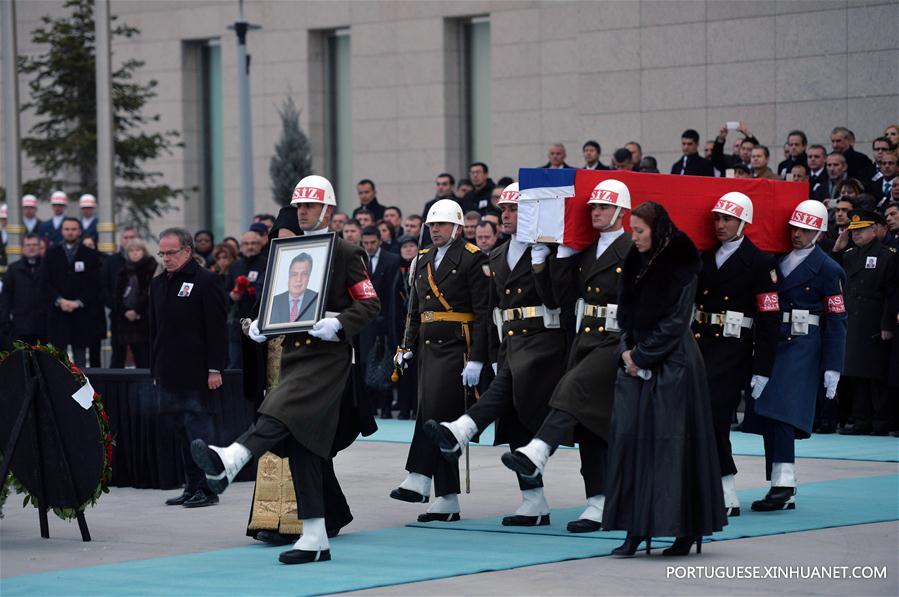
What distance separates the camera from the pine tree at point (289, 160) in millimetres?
31828

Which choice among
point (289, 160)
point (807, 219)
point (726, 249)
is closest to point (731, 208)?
point (726, 249)

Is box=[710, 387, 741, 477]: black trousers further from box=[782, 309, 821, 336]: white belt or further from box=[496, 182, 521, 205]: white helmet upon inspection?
box=[496, 182, 521, 205]: white helmet

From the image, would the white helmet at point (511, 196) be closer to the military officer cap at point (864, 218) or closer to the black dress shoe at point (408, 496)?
the black dress shoe at point (408, 496)

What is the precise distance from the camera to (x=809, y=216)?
11.4 metres

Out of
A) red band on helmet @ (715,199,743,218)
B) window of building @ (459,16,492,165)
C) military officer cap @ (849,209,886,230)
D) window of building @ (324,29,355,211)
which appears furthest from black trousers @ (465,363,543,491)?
window of building @ (324,29,355,211)

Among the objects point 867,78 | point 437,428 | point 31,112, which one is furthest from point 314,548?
point 31,112

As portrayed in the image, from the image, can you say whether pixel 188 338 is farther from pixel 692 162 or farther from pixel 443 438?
pixel 692 162

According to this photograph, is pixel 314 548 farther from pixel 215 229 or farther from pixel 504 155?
pixel 215 229

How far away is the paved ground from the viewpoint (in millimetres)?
8430

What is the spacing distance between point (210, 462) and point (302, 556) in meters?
0.91

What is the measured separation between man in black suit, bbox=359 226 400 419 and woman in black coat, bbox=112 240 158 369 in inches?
124

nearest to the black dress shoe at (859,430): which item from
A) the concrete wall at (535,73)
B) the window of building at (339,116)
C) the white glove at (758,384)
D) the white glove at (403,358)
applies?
the white glove at (758,384)

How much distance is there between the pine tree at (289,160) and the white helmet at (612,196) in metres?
21.6

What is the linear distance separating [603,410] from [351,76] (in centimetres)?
2354
